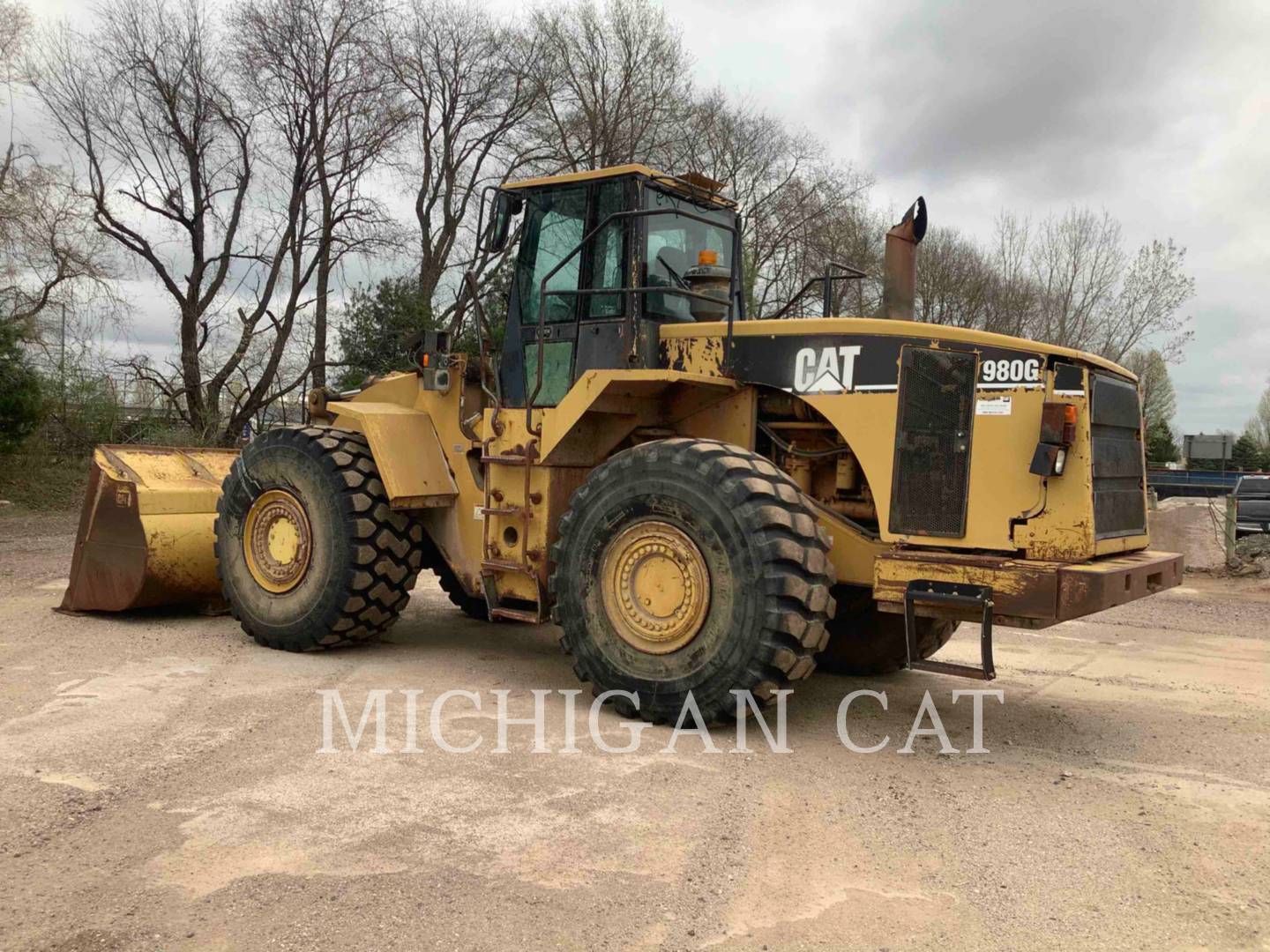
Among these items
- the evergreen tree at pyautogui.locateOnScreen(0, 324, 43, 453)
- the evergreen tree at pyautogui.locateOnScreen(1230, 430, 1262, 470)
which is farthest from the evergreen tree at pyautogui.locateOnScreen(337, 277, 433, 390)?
the evergreen tree at pyautogui.locateOnScreen(1230, 430, 1262, 470)

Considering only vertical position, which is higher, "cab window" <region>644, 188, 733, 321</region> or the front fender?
"cab window" <region>644, 188, 733, 321</region>

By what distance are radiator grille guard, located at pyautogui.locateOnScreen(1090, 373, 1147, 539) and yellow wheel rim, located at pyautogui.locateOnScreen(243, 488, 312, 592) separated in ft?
15.5

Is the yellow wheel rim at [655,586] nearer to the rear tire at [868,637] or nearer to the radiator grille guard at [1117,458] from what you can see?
the rear tire at [868,637]

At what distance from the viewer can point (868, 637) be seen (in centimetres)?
654

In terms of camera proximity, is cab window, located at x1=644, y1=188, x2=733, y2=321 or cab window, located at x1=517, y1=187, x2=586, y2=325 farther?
cab window, located at x1=517, y1=187, x2=586, y2=325

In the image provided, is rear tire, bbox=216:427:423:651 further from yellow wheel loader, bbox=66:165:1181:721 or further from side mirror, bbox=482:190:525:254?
side mirror, bbox=482:190:525:254

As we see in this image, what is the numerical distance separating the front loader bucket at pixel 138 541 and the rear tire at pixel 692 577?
350cm

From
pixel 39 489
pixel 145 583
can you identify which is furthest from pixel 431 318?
pixel 145 583

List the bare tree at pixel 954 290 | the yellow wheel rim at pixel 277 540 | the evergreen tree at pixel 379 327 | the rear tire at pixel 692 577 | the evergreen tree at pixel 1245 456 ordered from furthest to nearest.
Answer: the evergreen tree at pixel 1245 456
the bare tree at pixel 954 290
the evergreen tree at pixel 379 327
the yellow wheel rim at pixel 277 540
the rear tire at pixel 692 577

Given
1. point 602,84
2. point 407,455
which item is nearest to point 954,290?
point 602,84

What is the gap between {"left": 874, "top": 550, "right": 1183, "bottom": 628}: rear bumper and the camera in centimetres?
467

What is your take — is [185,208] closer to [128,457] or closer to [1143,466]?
[128,457]

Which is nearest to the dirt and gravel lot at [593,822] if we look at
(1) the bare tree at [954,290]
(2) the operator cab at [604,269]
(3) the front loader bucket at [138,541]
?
(3) the front loader bucket at [138,541]

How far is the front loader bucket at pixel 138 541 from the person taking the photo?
764 cm
